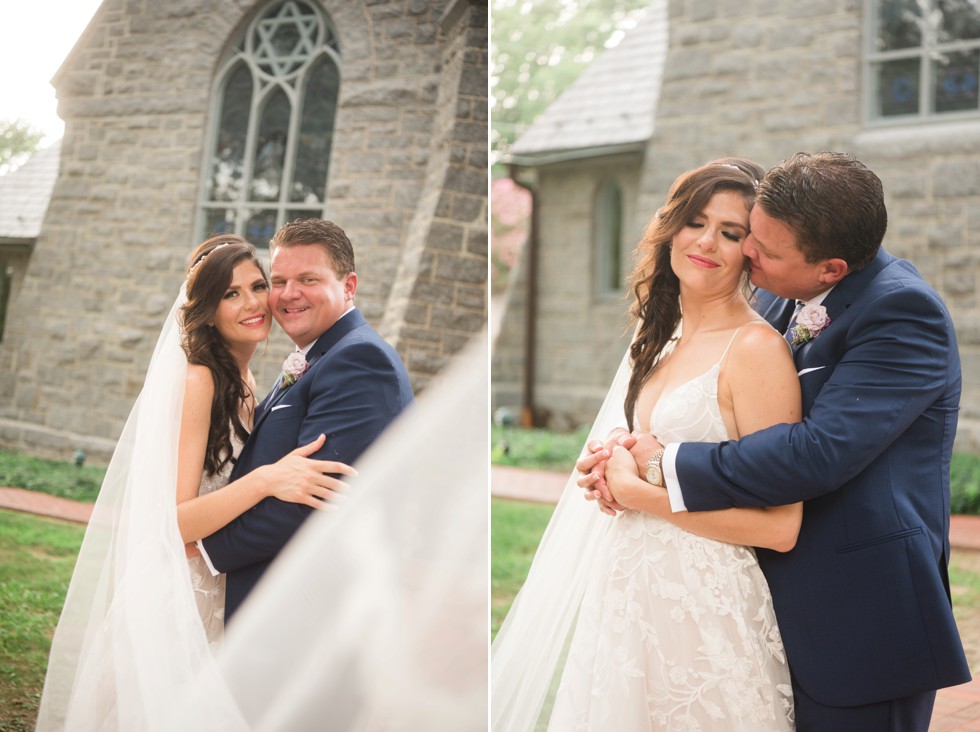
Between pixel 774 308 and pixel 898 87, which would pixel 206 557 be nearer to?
pixel 774 308

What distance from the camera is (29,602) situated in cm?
238

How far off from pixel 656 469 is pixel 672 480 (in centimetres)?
5

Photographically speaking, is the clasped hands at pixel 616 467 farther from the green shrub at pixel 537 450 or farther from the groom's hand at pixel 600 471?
the green shrub at pixel 537 450

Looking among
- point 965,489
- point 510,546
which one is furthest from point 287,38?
point 965,489

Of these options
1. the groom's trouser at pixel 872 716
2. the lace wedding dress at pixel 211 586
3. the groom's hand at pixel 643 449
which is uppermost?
the groom's hand at pixel 643 449

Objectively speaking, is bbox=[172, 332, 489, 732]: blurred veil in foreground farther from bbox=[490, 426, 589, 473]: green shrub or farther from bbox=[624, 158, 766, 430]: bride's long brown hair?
bbox=[490, 426, 589, 473]: green shrub

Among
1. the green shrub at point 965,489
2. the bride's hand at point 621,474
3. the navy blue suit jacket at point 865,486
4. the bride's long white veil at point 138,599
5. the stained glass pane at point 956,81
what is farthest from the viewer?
the stained glass pane at point 956,81

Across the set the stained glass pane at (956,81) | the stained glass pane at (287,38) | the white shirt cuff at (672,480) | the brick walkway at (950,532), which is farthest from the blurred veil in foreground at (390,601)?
the stained glass pane at (956,81)

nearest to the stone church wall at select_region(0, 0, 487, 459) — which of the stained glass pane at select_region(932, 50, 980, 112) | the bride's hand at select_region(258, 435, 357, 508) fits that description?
the bride's hand at select_region(258, 435, 357, 508)

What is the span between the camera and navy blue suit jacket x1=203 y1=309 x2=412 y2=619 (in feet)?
7.21

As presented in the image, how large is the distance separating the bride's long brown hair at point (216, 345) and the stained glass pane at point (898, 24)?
6.51 metres

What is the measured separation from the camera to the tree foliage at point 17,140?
8.00 ft

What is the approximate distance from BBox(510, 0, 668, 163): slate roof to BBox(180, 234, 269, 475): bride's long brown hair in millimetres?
7604

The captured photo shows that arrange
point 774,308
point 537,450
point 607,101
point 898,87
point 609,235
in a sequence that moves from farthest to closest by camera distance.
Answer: point 609,235 < point 607,101 < point 537,450 < point 898,87 < point 774,308
